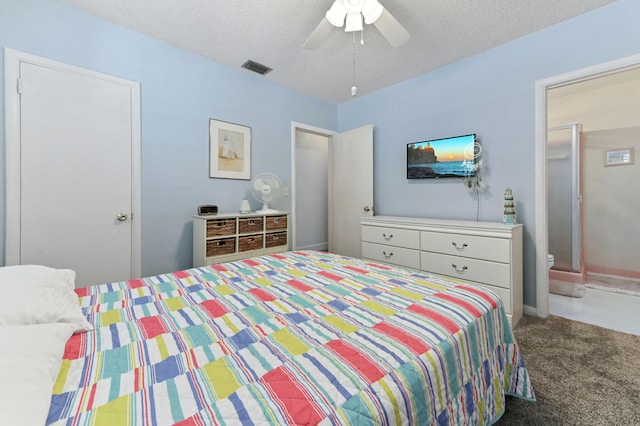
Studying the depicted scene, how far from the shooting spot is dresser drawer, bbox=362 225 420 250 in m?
2.80

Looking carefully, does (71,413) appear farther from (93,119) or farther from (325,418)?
(93,119)

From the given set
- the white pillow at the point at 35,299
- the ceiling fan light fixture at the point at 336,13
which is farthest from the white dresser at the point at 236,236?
the ceiling fan light fixture at the point at 336,13

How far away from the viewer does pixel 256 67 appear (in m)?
3.03

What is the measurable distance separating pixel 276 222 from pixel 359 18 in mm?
2015

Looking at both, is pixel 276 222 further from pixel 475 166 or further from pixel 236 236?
pixel 475 166

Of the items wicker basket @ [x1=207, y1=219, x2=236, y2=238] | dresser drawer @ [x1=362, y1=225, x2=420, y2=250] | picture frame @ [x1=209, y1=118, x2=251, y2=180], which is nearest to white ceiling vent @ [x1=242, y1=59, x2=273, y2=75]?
picture frame @ [x1=209, y1=118, x2=251, y2=180]

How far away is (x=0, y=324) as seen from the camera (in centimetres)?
77

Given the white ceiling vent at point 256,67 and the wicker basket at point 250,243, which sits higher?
the white ceiling vent at point 256,67

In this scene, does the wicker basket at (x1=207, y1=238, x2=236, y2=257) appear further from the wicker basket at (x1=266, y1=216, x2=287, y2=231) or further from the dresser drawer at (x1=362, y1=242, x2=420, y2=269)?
the dresser drawer at (x1=362, y1=242, x2=420, y2=269)

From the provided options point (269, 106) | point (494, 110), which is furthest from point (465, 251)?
point (269, 106)

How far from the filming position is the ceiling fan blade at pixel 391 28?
6.07 feet

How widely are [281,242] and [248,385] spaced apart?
243cm

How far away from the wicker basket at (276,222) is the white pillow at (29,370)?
2.17 m

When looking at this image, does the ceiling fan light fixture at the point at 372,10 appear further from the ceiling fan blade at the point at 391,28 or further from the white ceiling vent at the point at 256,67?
the white ceiling vent at the point at 256,67
